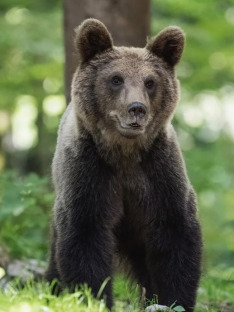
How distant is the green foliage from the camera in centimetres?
779

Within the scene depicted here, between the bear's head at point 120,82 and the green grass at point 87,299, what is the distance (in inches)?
52.6

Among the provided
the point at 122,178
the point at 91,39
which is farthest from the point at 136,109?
the point at 91,39

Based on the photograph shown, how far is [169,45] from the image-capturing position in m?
6.20

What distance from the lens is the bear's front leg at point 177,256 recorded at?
6.05 m

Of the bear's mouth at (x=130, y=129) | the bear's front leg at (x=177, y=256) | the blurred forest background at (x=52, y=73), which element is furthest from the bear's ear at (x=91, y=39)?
the blurred forest background at (x=52, y=73)

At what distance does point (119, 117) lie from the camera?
576 cm

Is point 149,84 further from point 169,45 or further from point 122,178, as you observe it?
point 122,178

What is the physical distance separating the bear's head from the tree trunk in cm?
221

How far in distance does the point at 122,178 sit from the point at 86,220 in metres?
0.50

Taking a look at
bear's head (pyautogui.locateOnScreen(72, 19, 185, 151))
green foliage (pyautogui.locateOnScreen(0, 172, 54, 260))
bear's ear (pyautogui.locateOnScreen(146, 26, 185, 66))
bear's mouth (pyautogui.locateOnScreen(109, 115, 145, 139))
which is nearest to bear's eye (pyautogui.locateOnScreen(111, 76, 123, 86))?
bear's head (pyautogui.locateOnScreen(72, 19, 185, 151))

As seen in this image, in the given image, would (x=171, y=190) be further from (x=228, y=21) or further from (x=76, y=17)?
(x=228, y=21)

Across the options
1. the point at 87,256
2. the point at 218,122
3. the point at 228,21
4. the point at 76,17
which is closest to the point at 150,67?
the point at 87,256

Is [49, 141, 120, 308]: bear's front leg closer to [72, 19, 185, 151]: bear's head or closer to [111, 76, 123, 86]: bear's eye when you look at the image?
[72, 19, 185, 151]: bear's head

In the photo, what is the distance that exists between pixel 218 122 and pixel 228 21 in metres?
8.92
